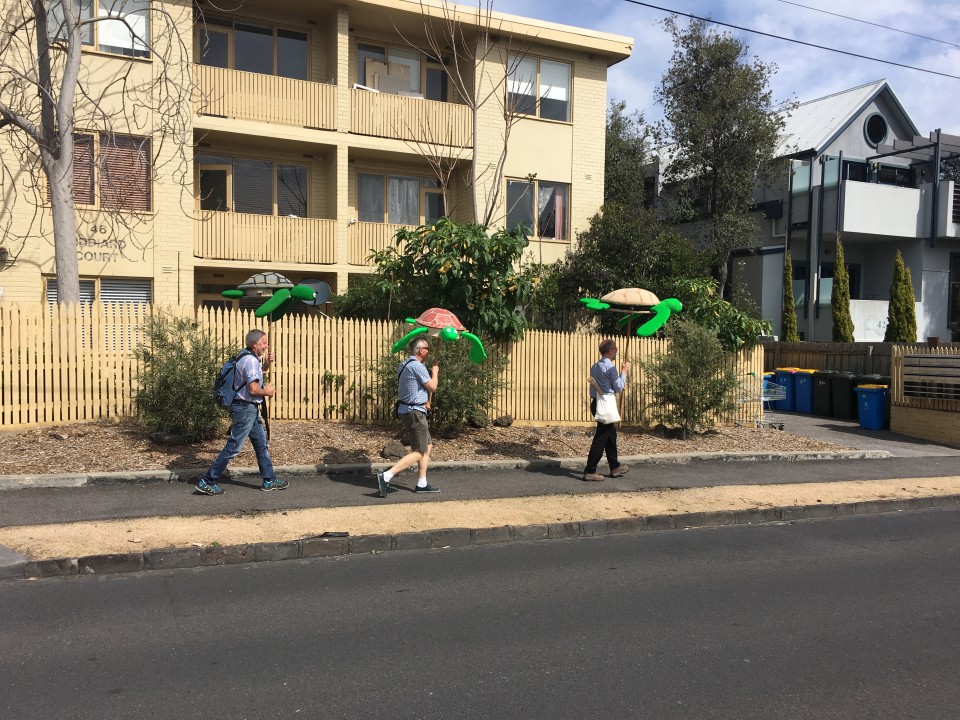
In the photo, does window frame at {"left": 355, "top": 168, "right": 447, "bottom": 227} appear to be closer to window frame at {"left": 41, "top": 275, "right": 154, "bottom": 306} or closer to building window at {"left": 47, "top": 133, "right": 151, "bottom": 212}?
building window at {"left": 47, "top": 133, "right": 151, "bottom": 212}

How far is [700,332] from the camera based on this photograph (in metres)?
13.1

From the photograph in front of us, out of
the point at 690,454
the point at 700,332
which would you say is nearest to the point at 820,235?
the point at 700,332

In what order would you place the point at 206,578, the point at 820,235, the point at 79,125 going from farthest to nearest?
the point at 820,235 → the point at 79,125 → the point at 206,578

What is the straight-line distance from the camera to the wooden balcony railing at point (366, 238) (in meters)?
19.0

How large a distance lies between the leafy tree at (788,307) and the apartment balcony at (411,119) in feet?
35.1

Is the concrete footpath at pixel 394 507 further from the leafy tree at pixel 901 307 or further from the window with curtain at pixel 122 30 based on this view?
the leafy tree at pixel 901 307

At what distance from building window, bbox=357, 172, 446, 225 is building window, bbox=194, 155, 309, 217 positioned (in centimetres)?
146

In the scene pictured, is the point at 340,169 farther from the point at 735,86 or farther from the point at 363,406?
the point at 735,86

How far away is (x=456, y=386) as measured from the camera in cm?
1153

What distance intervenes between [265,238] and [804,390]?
13.0 meters

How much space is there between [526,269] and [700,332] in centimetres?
314

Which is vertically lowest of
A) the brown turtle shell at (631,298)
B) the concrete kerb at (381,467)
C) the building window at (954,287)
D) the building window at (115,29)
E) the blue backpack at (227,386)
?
the concrete kerb at (381,467)

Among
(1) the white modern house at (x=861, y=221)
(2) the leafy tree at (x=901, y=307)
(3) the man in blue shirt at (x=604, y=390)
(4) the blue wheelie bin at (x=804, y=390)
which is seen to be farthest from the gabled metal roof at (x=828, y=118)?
(3) the man in blue shirt at (x=604, y=390)

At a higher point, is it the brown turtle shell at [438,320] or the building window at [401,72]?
the building window at [401,72]
